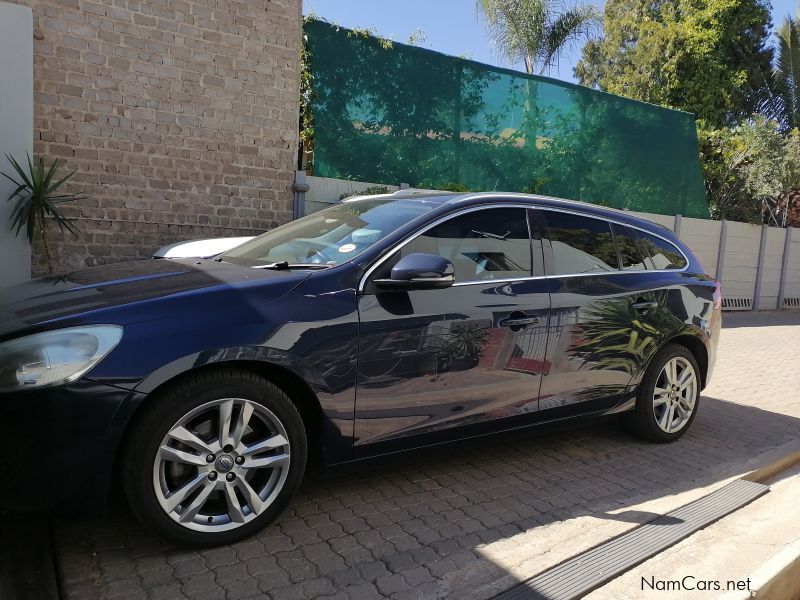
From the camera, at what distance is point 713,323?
495 cm

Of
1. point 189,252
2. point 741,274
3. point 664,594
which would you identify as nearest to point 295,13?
point 189,252

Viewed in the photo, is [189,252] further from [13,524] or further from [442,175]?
[442,175]

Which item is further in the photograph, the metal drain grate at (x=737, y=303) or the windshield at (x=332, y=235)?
the metal drain grate at (x=737, y=303)

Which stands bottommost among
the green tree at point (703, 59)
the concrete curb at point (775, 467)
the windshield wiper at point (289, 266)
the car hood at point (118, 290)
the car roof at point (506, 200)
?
the concrete curb at point (775, 467)

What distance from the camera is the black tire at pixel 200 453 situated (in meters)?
2.57

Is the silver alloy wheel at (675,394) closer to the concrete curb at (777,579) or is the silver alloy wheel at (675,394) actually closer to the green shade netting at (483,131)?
the concrete curb at (777,579)

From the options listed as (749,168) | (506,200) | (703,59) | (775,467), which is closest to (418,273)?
(506,200)

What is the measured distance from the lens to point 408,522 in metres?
3.28

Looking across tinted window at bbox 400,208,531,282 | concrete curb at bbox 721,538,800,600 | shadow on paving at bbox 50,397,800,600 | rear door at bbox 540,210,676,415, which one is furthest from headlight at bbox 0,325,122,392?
concrete curb at bbox 721,538,800,600

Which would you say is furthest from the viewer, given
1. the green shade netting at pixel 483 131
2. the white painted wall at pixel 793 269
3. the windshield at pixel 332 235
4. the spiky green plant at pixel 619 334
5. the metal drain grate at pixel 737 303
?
the white painted wall at pixel 793 269

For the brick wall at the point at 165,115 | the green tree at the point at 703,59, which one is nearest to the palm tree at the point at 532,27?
the green tree at the point at 703,59

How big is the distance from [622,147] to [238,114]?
25.8 ft

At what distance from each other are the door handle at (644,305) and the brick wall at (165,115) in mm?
5247

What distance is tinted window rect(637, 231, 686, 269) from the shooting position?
4684 millimetres
